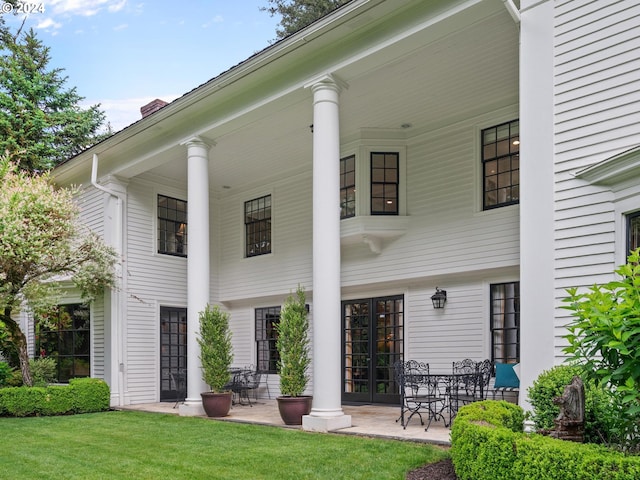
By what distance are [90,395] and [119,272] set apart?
267 centimetres

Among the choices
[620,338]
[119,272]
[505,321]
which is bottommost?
[505,321]

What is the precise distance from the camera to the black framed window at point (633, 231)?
5594 mm

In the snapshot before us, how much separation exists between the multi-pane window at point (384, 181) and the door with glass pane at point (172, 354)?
19.1ft

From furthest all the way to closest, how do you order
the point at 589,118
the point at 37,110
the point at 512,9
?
the point at 37,110 < the point at 512,9 < the point at 589,118

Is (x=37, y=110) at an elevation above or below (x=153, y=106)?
above

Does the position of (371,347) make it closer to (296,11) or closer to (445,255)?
(445,255)

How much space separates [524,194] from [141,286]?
9504 mm

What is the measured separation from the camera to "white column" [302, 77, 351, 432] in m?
8.15

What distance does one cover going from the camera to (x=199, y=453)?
274 inches

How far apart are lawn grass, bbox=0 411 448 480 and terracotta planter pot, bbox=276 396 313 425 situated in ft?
1.08

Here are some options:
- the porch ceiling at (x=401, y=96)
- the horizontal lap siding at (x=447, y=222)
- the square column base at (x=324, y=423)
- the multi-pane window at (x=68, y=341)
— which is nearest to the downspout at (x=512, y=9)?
the porch ceiling at (x=401, y=96)

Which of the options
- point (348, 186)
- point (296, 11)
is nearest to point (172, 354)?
point (348, 186)

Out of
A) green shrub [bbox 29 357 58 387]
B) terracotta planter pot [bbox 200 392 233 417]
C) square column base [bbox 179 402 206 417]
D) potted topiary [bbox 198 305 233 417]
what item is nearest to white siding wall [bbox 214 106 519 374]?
potted topiary [bbox 198 305 233 417]

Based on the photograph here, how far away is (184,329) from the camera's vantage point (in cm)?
1417
